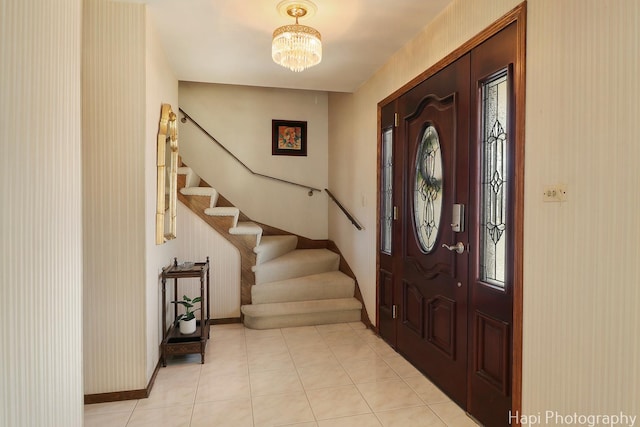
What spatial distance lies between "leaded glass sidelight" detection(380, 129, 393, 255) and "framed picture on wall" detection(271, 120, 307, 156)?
194 centimetres

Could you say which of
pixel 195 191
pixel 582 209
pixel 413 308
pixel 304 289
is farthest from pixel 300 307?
pixel 582 209

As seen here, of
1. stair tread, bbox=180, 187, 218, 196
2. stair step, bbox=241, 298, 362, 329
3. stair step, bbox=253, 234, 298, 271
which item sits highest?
stair tread, bbox=180, 187, 218, 196

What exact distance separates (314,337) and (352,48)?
104 inches

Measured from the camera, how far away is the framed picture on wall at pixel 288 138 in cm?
495

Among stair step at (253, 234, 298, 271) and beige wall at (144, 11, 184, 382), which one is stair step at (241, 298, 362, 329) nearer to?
stair step at (253, 234, 298, 271)

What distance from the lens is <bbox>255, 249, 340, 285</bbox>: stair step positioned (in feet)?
12.8

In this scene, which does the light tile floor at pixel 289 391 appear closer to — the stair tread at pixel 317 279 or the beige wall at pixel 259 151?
the stair tread at pixel 317 279

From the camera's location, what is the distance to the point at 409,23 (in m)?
2.52

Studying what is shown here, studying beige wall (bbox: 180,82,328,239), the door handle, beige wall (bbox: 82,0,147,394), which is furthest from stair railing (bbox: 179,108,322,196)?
the door handle

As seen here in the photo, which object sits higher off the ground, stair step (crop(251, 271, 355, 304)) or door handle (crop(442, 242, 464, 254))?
door handle (crop(442, 242, 464, 254))

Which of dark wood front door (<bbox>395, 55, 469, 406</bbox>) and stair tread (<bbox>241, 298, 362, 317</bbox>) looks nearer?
dark wood front door (<bbox>395, 55, 469, 406</bbox>)

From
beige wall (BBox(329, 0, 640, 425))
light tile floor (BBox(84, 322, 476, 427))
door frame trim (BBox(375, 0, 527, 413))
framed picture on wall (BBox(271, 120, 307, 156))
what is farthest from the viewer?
framed picture on wall (BBox(271, 120, 307, 156))

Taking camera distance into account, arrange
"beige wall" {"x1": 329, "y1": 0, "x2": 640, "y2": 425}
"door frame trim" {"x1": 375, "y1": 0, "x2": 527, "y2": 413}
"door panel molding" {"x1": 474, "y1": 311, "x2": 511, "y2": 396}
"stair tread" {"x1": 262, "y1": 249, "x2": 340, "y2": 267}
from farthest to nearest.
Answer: "stair tread" {"x1": 262, "y1": 249, "x2": 340, "y2": 267} < "door panel molding" {"x1": 474, "y1": 311, "x2": 511, "y2": 396} < "door frame trim" {"x1": 375, "y1": 0, "x2": 527, "y2": 413} < "beige wall" {"x1": 329, "y1": 0, "x2": 640, "y2": 425}

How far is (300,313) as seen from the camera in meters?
3.72
